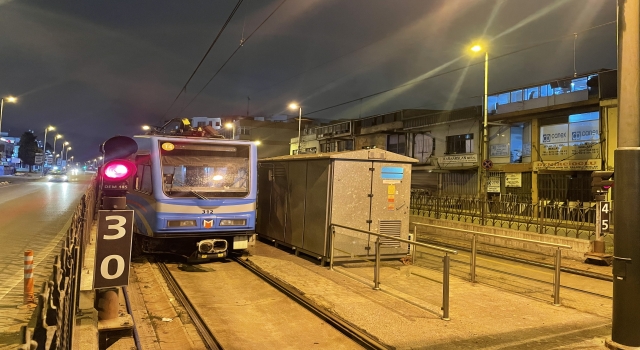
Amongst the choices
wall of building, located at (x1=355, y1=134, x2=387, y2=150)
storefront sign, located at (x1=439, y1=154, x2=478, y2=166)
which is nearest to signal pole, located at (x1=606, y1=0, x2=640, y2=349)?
storefront sign, located at (x1=439, y1=154, x2=478, y2=166)

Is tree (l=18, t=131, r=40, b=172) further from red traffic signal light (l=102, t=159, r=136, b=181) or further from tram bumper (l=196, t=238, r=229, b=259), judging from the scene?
red traffic signal light (l=102, t=159, r=136, b=181)

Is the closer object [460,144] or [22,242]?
[22,242]

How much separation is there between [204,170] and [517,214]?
489 inches

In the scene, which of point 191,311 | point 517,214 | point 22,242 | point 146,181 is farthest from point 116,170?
point 517,214

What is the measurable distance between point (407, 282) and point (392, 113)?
30.1 meters

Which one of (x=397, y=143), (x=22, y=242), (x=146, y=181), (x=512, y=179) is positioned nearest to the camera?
(x=146, y=181)

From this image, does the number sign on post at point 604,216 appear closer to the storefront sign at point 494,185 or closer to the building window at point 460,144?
the storefront sign at point 494,185

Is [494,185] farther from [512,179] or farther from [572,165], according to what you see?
[572,165]

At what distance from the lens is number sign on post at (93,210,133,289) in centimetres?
476

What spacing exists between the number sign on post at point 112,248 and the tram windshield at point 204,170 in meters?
5.06

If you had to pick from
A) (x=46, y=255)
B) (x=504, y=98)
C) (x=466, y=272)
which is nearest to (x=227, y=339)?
(x=466, y=272)

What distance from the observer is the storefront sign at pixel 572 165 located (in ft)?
75.5

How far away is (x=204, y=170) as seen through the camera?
33.9 feet

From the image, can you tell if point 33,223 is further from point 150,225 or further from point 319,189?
point 319,189
